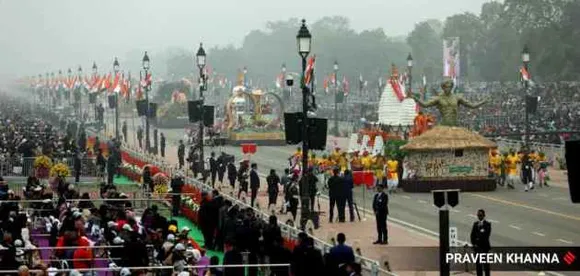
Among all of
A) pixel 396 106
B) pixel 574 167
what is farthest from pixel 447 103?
pixel 574 167

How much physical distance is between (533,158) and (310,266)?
2862 cm

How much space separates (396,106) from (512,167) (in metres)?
13.5

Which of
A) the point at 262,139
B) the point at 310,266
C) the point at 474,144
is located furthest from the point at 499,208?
the point at 262,139

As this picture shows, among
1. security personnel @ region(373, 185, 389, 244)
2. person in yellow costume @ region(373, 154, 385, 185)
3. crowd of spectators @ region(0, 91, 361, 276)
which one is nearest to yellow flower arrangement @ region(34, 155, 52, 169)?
person in yellow costume @ region(373, 154, 385, 185)

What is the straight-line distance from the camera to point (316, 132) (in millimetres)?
27500

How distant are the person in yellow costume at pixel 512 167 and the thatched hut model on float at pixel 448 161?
0.78 metres

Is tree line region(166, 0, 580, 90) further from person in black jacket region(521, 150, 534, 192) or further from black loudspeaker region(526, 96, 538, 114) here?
person in black jacket region(521, 150, 534, 192)

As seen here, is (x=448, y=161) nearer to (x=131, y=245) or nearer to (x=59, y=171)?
(x=59, y=171)

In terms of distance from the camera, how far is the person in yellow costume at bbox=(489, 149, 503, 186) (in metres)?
45.5

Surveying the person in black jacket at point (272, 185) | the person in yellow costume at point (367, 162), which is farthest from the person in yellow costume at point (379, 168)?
the person in black jacket at point (272, 185)

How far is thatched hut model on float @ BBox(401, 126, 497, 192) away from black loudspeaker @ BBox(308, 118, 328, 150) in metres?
17.5

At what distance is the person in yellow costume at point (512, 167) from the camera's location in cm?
4506

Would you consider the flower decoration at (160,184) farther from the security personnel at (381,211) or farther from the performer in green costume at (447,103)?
the performer in green costume at (447,103)

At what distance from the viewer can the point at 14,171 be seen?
44438mm
